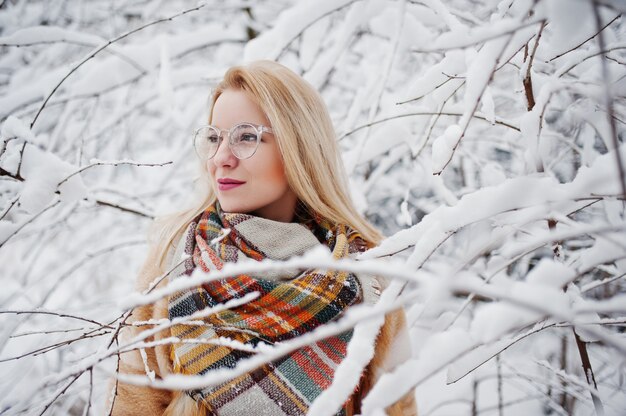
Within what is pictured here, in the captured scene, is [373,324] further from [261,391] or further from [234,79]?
[234,79]

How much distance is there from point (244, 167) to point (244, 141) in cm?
7

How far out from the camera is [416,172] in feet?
5.88

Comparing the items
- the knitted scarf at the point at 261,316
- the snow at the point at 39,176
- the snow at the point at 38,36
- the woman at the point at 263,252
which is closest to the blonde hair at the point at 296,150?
the woman at the point at 263,252

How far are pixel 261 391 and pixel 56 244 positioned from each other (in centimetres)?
226

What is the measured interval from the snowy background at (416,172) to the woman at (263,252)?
0.14m

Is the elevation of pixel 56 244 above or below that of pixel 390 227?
above

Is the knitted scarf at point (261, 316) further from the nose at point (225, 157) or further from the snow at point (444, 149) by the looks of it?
the snow at point (444, 149)

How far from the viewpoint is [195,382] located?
267 mm

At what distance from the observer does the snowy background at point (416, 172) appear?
0.35 meters

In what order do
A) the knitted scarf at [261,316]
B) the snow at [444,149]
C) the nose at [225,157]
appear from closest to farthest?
the snow at [444,149], the knitted scarf at [261,316], the nose at [225,157]

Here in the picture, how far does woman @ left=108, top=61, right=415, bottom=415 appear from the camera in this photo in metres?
0.86

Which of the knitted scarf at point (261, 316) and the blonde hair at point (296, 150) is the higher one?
the blonde hair at point (296, 150)

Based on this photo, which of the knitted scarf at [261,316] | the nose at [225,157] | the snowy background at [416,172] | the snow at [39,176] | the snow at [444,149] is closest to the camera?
the snowy background at [416,172]

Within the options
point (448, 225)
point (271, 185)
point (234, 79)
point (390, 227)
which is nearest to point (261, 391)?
point (271, 185)
